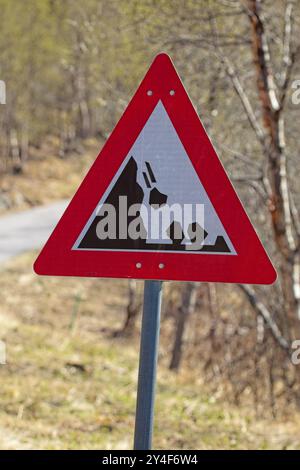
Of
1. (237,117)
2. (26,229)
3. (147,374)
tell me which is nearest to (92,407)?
(237,117)

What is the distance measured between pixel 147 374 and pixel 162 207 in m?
0.58

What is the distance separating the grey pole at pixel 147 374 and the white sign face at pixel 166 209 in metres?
0.23

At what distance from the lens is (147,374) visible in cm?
272

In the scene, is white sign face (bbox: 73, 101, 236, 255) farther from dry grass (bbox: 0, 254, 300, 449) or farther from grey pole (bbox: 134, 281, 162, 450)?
dry grass (bbox: 0, 254, 300, 449)

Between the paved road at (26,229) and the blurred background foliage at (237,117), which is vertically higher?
the paved road at (26,229)

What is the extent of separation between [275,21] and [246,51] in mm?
601

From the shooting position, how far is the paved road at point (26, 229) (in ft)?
65.5

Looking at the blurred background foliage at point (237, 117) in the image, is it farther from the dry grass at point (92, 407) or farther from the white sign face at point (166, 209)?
the white sign face at point (166, 209)

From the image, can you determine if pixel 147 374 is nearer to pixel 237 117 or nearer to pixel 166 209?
pixel 166 209

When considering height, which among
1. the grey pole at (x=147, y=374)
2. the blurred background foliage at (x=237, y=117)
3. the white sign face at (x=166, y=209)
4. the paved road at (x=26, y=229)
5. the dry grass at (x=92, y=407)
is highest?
the paved road at (x=26, y=229)

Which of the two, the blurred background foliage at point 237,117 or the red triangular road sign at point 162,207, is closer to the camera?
the red triangular road sign at point 162,207

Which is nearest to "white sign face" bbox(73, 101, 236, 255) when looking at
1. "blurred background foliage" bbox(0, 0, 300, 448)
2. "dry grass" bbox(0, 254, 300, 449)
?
"dry grass" bbox(0, 254, 300, 449)

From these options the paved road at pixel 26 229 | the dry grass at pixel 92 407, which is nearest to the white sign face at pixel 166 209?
the dry grass at pixel 92 407

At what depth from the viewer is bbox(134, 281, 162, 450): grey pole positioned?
2.71 meters
